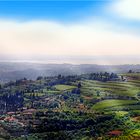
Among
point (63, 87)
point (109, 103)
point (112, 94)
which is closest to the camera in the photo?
point (109, 103)

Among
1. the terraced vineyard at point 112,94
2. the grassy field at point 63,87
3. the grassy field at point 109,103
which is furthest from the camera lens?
the grassy field at point 63,87

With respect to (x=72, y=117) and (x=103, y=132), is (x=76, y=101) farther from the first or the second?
(x=103, y=132)

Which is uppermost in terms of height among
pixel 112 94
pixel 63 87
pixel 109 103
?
pixel 63 87

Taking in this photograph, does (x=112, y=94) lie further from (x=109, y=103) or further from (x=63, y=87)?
(x=63, y=87)

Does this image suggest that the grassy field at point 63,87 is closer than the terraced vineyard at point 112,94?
No

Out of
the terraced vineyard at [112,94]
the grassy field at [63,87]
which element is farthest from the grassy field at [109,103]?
the grassy field at [63,87]

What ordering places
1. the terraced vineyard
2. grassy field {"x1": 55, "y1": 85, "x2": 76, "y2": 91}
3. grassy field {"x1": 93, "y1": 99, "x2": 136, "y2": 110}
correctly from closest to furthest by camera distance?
the terraced vineyard, grassy field {"x1": 93, "y1": 99, "x2": 136, "y2": 110}, grassy field {"x1": 55, "y1": 85, "x2": 76, "y2": 91}

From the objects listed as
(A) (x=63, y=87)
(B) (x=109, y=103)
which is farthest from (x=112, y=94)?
(A) (x=63, y=87)

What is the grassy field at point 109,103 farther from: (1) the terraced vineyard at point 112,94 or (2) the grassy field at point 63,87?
(2) the grassy field at point 63,87

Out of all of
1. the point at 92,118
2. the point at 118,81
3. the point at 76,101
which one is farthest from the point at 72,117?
the point at 118,81

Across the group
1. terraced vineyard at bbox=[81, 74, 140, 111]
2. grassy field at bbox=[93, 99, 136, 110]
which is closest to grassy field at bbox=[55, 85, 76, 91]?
terraced vineyard at bbox=[81, 74, 140, 111]

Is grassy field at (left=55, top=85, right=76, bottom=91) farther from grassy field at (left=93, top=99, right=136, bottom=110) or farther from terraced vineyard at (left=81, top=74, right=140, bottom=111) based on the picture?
grassy field at (left=93, top=99, right=136, bottom=110)
